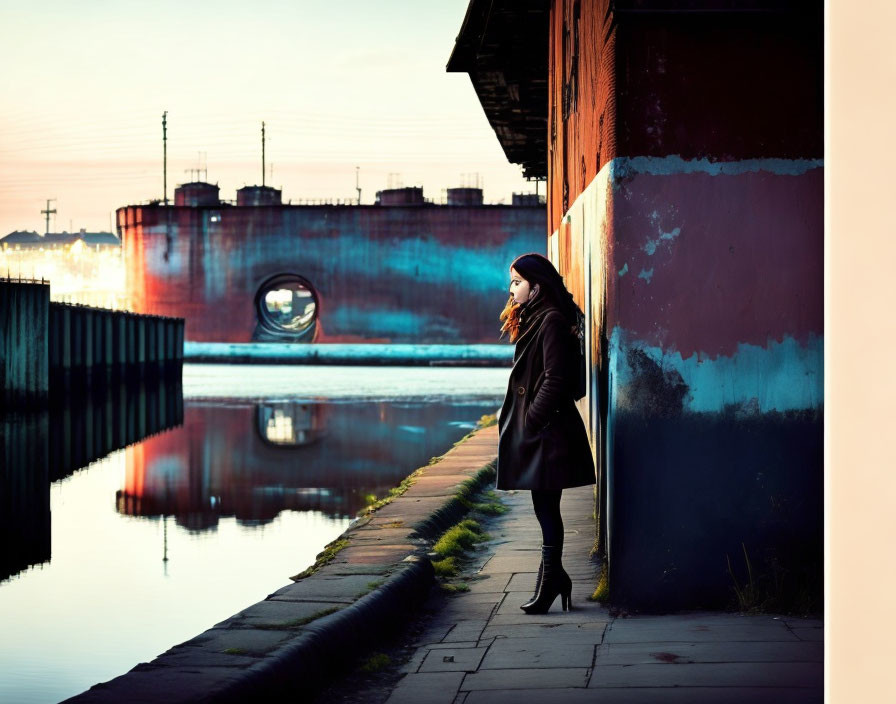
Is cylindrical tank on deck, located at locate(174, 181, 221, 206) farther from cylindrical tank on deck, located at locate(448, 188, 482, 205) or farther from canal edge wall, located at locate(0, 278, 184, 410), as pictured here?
canal edge wall, located at locate(0, 278, 184, 410)

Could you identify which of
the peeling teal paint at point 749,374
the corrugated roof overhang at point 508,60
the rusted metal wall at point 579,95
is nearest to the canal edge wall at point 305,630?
the peeling teal paint at point 749,374

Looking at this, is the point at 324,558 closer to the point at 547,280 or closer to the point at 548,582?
the point at 548,582

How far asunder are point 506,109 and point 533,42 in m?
3.91

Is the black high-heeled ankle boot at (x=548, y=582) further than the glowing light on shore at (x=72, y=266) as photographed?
No

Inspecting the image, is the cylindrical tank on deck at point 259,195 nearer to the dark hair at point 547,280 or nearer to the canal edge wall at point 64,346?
the canal edge wall at point 64,346

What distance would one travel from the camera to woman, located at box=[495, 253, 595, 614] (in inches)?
215

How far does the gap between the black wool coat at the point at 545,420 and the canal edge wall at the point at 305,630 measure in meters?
0.81

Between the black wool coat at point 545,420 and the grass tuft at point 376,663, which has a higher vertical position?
the black wool coat at point 545,420

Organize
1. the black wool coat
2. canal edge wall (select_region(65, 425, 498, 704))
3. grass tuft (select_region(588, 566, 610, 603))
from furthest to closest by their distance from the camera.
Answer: grass tuft (select_region(588, 566, 610, 603)) → the black wool coat → canal edge wall (select_region(65, 425, 498, 704))

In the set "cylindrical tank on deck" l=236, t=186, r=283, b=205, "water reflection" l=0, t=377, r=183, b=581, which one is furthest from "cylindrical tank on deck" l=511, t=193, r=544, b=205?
"water reflection" l=0, t=377, r=183, b=581

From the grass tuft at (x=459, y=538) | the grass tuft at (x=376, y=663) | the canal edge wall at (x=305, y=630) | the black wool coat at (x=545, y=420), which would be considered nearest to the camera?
the canal edge wall at (x=305, y=630)

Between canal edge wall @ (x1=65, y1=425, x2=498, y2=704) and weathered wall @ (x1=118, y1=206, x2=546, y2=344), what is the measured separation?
37.6 meters

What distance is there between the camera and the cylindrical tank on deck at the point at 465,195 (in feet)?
159

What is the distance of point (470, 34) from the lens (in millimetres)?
13281
